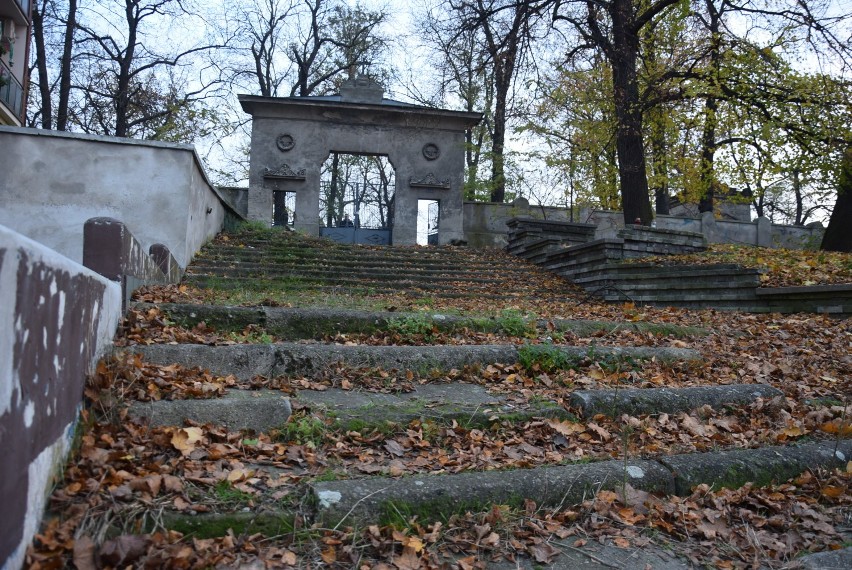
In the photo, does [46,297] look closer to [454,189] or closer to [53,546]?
[53,546]

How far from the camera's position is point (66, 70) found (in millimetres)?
19984

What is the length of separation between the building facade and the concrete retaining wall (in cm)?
1094

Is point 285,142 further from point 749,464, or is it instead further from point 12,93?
point 749,464

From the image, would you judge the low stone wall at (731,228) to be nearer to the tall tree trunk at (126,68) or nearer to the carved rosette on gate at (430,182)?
the carved rosette on gate at (430,182)

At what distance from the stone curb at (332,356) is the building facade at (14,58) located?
1732 centimetres

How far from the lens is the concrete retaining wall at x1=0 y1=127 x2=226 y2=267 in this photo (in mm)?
8422

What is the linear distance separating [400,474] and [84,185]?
302 inches

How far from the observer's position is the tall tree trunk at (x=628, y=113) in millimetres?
13328

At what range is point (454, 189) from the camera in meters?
21.1

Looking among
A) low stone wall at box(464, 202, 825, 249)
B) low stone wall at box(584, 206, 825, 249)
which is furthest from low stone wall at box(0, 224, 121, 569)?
low stone wall at box(584, 206, 825, 249)

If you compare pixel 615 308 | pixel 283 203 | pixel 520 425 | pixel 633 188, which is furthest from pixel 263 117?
pixel 520 425

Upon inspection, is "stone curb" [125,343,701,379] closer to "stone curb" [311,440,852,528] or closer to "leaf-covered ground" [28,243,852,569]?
"leaf-covered ground" [28,243,852,569]

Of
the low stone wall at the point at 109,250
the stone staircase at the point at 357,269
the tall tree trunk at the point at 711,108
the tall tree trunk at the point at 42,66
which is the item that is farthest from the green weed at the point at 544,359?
the tall tree trunk at the point at 42,66

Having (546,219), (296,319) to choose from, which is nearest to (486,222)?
(546,219)
